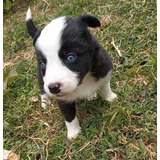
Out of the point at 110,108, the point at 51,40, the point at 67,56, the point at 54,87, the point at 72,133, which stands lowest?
the point at 72,133

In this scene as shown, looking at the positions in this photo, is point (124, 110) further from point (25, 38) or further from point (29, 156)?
point (25, 38)

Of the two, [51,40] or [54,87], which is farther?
[51,40]

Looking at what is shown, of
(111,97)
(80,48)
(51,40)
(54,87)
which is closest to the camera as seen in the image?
(54,87)

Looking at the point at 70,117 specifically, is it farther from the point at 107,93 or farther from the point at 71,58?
the point at 71,58

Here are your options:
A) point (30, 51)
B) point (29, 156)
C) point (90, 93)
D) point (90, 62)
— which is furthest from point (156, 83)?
point (30, 51)

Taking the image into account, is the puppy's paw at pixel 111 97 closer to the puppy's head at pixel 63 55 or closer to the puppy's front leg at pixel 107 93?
the puppy's front leg at pixel 107 93

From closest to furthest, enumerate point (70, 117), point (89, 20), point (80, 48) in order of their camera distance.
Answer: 1. point (80, 48)
2. point (89, 20)
3. point (70, 117)

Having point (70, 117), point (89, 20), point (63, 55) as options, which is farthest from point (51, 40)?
point (70, 117)

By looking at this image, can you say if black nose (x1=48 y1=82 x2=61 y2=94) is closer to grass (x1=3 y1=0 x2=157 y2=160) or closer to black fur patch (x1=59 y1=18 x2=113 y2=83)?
black fur patch (x1=59 y1=18 x2=113 y2=83)
